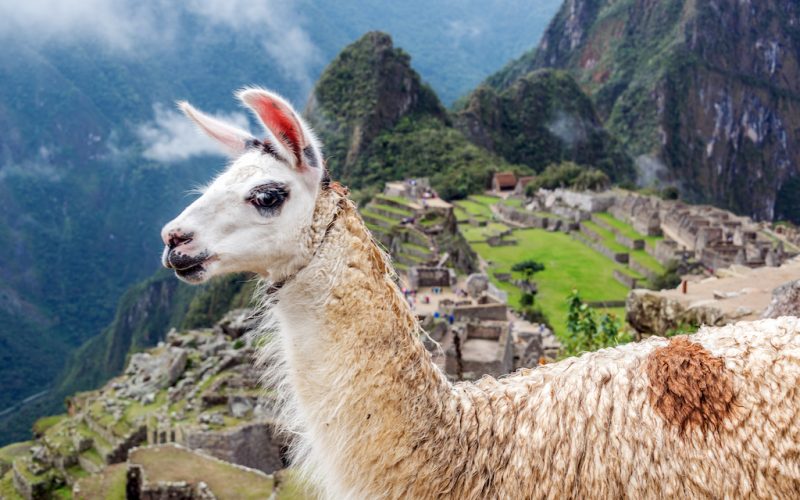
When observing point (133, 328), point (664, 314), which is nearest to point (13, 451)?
point (664, 314)

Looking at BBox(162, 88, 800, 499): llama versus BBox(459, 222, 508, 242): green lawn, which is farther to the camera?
BBox(459, 222, 508, 242): green lawn

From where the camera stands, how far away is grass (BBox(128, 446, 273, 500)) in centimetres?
743

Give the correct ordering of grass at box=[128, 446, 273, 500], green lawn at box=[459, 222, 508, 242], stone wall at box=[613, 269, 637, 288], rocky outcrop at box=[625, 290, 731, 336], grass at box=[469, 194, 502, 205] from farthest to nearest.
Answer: grass at box=[469, 194, 502, 205]
green lawn at box=[459, 222, 508, 242]
stone wall at box=[613, 269, 637, 288]
grass at box=[128, 446, 273, 500]
rocky outcrop at box=[625, 290, 731, 336]

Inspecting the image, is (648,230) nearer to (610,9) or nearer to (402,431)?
(402,431)

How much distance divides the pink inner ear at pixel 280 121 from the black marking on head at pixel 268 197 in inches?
4.4

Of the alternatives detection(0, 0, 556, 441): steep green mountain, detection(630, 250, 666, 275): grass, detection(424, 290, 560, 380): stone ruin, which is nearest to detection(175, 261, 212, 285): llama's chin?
detection(424, 290, 560, 380): stone ruin

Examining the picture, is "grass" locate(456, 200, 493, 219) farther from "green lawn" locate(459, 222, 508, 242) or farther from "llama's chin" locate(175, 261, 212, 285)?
"llama's chin" locate(175, 261, 212, 285)

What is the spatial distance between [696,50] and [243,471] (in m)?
101

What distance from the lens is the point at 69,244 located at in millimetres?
58281

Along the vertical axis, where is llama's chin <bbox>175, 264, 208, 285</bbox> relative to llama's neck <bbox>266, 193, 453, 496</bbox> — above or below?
above

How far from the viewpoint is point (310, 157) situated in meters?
2.15

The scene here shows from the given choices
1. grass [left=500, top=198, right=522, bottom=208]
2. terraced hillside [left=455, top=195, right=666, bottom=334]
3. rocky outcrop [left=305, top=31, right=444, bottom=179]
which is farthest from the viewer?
rocky outcrop [left=305, top=31, right=444, bottom=179]

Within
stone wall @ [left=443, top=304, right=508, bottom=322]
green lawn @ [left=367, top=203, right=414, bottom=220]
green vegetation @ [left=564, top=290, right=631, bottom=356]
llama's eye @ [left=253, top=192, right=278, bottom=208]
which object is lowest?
stone wall @ [left=443, top=304, right=508, bottom=322]

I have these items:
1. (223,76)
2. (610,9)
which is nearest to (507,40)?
(610,9)
